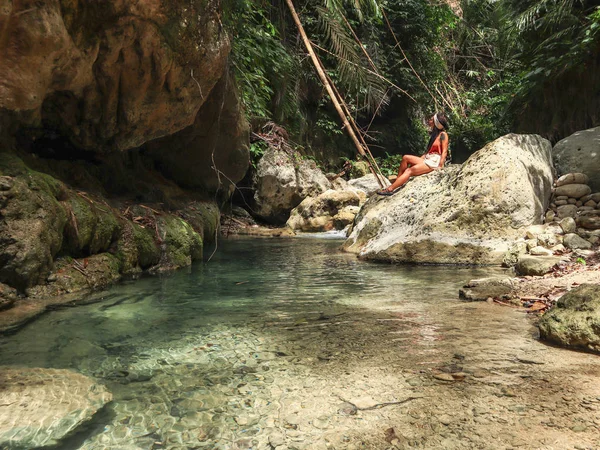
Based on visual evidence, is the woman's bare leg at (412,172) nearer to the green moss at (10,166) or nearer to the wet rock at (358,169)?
the green moss at (10,166)

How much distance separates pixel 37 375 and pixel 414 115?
2188cm

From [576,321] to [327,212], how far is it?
10.5 meters

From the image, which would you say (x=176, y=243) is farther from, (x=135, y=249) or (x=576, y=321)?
(x=576, y=321)

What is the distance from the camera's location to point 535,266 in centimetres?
473

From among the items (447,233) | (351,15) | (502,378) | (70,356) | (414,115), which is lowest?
(70,356)

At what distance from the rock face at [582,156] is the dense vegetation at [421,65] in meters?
2.23

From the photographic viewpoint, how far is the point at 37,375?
217 cm

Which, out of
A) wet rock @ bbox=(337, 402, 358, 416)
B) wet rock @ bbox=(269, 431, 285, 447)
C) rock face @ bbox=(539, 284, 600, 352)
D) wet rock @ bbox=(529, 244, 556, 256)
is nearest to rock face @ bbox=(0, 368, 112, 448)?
wet rock @ bbox=(269, 431, 285, 447)

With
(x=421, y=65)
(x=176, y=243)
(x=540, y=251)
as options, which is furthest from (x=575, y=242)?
(x=421, y=65)

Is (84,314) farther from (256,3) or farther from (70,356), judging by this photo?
(256,3)

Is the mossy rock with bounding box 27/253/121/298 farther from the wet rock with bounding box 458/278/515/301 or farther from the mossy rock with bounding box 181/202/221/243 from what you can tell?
the wet rock with bounding box 458/278/515/301

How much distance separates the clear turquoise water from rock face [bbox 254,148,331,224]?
29.6 ft

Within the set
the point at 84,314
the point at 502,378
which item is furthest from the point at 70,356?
the point at 502,378

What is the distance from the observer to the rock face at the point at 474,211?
6284mm
